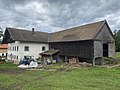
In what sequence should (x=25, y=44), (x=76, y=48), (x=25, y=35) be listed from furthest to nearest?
(x=25, y=35) → (x=25, y=44) → (x=76, y=48)

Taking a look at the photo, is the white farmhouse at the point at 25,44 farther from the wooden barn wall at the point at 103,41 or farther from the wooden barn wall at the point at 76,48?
the wooden barn wall at the point at 103,41

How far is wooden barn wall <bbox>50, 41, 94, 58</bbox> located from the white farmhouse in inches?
133

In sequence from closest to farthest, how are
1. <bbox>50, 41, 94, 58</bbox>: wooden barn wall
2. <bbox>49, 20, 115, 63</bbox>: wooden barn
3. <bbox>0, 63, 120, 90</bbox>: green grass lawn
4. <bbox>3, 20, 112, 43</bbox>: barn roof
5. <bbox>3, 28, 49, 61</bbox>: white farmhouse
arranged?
<bbox>0, 63, 120, 90</bbox>: green grass lawn → <bbox>49, 20, 115, 63</bbox>: wooden barn → <bbox>50, 41, 94, 58</bbox>: wooden barn wall → <bbox>3, 20, 112, 43</bbox>: barn roof → <bbox>3, 28, 49, 61</bbox>: white farmhouse

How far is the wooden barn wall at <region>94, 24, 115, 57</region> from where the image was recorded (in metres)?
22.0

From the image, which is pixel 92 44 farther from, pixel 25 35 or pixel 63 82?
pixel 25 35

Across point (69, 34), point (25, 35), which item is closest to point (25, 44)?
point (25, 35)

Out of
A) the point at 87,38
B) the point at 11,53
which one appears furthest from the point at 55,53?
the point at 11,53

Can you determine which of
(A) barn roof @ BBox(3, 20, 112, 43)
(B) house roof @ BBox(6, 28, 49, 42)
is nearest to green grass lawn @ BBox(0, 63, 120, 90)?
(A) barn roof @ BBox(3, 20, 112, 43)

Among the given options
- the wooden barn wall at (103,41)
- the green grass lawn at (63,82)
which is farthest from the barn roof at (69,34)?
the green grass lawn at (63,82)

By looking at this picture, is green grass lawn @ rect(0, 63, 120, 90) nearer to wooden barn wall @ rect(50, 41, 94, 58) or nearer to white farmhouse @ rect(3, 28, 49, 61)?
wooden barn wall @ rect(50, 41, 94, 58)

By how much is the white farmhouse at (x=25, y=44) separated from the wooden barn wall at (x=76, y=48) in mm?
3388

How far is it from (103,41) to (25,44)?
51.4 ft

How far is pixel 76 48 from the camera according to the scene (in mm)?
24688

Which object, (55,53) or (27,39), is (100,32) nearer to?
(55,53)
